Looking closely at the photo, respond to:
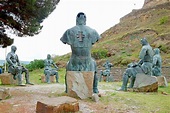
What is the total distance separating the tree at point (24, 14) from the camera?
10.3 metres

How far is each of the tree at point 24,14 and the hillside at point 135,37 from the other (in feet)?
49.5

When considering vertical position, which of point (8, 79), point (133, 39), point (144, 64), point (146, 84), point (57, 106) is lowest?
point (57, 106)

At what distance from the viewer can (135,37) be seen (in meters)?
36.6

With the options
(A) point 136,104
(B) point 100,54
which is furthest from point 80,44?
(B) point 100,54

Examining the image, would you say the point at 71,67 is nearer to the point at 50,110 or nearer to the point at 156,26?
the point at 50,110

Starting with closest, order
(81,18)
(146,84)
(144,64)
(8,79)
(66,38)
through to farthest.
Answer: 1. (66,38)
2. (81,18)
3. (146,84)
4. (144,64)
5. (8,79)

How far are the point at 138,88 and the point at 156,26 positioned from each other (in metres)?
30.8

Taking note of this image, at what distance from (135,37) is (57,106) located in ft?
105

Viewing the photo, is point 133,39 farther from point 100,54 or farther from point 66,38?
point 66,38

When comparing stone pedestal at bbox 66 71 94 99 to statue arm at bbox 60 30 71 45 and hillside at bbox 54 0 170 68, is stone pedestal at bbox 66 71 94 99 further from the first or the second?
hillside at bbox 54 0 170 68

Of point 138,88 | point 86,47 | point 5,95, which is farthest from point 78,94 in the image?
point 138,88

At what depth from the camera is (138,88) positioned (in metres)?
10.4

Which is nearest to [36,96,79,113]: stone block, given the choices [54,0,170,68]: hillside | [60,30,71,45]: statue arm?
[60,30,71,45]: statue arm

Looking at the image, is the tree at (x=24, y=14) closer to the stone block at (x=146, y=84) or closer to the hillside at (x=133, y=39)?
the stone block at (x=146, y=84)
